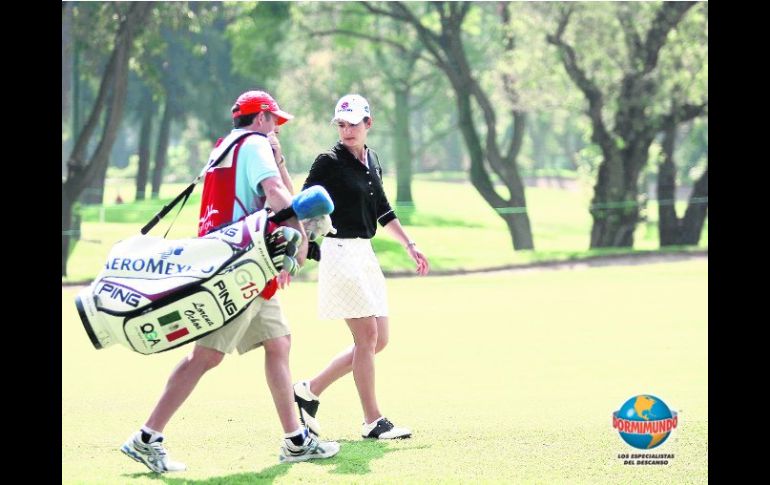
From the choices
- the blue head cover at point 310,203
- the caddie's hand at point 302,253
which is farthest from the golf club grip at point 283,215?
the caddie's hand at point 302,253

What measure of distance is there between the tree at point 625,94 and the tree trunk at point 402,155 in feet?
53.5

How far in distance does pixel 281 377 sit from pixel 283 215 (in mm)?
1047

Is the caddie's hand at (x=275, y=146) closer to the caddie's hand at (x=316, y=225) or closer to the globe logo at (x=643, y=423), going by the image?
the caddie's hand at (x=316, y=225)

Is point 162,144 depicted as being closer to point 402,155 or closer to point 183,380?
point 402,155

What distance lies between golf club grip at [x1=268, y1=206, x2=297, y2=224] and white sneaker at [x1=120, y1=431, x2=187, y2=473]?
1.43m

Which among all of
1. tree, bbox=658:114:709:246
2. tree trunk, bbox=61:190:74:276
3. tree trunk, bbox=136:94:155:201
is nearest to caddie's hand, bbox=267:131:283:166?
tree trunk, bbox=61:190:74:276

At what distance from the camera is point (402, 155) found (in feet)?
168

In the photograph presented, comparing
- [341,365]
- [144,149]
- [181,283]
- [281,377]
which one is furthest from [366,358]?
[144,149]

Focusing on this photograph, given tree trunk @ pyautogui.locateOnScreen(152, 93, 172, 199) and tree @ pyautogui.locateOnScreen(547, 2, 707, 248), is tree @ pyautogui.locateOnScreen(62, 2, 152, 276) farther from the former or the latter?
tree trunk @ pyautogui.locateOnScreen(152, 93, 172, 199)

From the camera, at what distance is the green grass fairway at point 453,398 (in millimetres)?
7172

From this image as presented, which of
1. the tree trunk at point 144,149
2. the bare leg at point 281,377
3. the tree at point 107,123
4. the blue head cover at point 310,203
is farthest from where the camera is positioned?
the tree trunk at point 144,149

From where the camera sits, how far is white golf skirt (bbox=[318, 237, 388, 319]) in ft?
26.8
